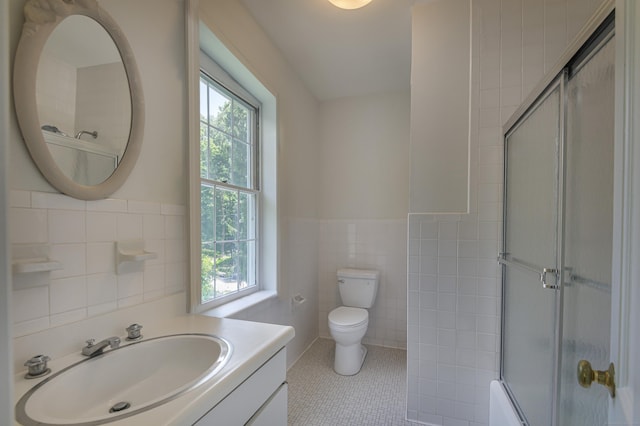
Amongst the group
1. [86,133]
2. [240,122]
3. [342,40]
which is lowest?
[86,133]

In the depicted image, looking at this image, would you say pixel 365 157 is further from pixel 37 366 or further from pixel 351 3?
pixel 37 366

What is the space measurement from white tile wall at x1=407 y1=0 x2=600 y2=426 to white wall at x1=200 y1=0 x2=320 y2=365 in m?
1.03

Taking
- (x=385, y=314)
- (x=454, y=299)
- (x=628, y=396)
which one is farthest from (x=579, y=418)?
(x=385, y=314)

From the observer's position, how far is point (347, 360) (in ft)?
7.51

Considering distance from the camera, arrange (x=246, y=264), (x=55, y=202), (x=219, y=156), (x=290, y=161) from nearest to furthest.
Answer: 1. (x=55, y=202)
2. (x=219, y=156)
3. (x=246, y=264)
4. (x=290, y=161)

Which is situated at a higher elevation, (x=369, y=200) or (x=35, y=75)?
(x=35, y=75)

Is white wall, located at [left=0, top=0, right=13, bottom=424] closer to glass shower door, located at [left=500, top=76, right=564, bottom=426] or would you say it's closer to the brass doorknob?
the brass doorknob

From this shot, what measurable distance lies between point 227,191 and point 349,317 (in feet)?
4.61

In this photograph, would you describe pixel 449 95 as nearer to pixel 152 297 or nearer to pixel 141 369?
pixel 152 297

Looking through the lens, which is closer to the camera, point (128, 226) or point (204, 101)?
point (128, 226)

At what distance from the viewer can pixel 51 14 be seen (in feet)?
2.77

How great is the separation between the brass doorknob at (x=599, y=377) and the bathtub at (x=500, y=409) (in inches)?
37.6

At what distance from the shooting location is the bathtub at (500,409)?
1333mm

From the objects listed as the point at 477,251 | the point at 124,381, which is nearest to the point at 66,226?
the point at 124,381
